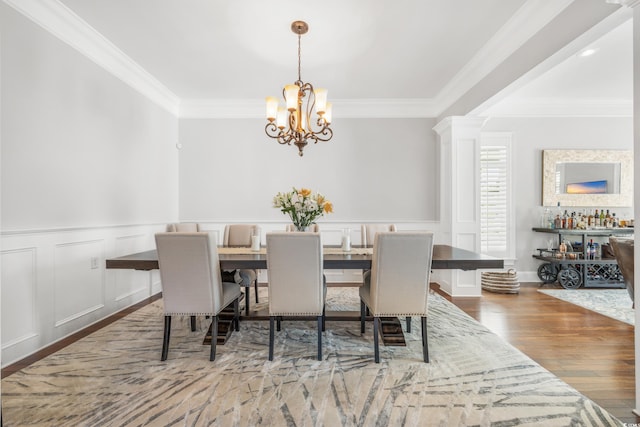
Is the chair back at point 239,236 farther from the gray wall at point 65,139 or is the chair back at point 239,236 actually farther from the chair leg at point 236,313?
the gray wall at point 65,139

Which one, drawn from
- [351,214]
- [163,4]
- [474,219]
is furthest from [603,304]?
[163,4]

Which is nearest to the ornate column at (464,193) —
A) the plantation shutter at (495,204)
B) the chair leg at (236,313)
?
the plantation shutter at (495,204)

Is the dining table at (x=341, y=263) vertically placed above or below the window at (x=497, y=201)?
below

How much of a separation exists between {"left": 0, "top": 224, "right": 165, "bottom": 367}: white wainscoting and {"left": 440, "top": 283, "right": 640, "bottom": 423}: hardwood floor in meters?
3.72

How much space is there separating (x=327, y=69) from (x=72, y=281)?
328 cm

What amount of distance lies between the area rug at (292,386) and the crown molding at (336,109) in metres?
3.26

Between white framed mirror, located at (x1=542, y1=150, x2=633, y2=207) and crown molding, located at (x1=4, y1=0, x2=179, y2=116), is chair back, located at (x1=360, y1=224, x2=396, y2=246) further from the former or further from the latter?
crown molding, located at (x1=4, y1=0, x2=179, y2=116)

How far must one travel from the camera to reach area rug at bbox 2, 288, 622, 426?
1.69m

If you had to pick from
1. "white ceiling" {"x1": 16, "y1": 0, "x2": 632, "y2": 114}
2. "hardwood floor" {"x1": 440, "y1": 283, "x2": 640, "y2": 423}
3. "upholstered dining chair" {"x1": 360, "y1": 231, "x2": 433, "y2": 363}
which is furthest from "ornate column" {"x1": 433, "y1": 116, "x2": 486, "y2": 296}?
"upholstered dining chair" {"x1": 360, "y1": 231, "x2": 433, "y2": 363}

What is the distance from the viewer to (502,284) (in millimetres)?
4168

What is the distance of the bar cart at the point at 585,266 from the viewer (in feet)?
14.4

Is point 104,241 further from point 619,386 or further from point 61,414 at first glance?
point 619,386

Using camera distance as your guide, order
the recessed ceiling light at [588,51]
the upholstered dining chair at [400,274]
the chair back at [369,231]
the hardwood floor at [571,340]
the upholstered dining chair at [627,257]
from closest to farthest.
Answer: the hardwood floor at [571,340] → the upholstered dining chair at [400,274] → the upholstered dining chair at [627,257] → the recessed ceiling light at [588,51] → the chair back at [369,231]

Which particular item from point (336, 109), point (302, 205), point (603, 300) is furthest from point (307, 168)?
point (603, 300)
